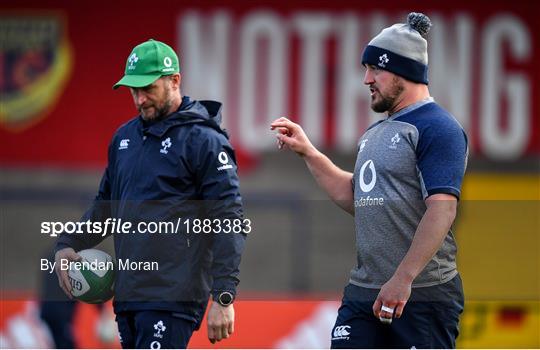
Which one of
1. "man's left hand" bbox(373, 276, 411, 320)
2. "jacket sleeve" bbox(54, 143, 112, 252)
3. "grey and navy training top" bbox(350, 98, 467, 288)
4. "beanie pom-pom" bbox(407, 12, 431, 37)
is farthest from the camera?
"jacket sleeve" bbox(54, 143, 112, 252)

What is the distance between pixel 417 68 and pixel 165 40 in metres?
7.25

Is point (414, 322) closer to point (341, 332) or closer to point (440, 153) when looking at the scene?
point (341, 332)

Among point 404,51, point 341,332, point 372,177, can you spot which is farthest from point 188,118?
point 341,332

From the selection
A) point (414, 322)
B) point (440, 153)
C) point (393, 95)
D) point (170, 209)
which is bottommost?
point (414, 322)

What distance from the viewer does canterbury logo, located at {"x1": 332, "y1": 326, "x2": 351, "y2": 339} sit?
16.8 feet

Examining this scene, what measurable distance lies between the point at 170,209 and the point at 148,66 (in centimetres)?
67

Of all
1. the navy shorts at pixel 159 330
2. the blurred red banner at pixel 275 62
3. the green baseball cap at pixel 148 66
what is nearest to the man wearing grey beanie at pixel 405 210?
the navy shorts at pixel 159 330

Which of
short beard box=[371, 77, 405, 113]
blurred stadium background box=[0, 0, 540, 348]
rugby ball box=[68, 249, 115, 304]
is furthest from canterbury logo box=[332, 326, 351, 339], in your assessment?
blurred stadium background box=[0, 0, 540, 348]

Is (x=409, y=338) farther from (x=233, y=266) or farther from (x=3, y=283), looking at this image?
(x=3, y=283)

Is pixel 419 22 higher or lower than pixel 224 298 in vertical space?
higher

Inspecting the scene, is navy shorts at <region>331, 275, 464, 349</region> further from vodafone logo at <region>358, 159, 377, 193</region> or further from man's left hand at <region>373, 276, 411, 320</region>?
vodafone logo at <region>358, 159, 377, 193</region>

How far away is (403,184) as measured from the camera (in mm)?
4992

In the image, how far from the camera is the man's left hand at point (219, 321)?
5.21m

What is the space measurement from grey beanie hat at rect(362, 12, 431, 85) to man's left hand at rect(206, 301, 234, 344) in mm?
1213
